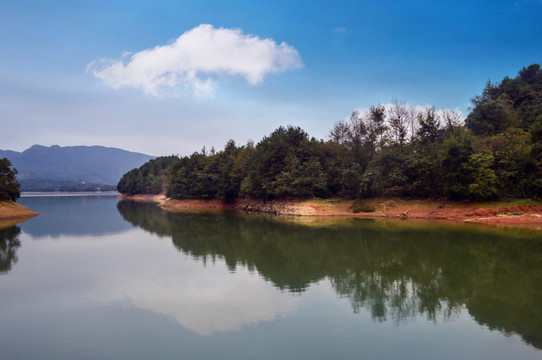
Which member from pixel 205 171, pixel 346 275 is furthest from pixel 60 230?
pixel 205 171

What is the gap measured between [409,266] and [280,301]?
7.42m

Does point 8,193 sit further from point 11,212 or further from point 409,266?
point 409,266

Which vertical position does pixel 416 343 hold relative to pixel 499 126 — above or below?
below

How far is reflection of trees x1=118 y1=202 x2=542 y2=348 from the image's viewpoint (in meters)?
9.56

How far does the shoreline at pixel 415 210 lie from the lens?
28906 millimetres

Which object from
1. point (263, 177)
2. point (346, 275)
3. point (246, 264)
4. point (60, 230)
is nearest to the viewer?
point (346, 275)

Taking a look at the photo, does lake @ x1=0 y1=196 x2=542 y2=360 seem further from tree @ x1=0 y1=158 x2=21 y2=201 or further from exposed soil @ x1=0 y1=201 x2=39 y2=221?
exposed soil @ x1=0 y1=201 x2=39 y2=221

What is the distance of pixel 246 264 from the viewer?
16328 millimetres

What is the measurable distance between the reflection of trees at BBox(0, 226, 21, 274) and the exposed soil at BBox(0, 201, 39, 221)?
17.9m

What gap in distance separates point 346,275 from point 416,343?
6.16 metres

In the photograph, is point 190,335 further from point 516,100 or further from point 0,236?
point 516,100

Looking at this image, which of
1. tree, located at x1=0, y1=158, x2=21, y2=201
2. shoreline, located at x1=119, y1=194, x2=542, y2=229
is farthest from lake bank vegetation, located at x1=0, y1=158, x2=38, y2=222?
shoreline, located at x1=119, y1=194, x2=542, y2=229

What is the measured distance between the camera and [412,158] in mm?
38094

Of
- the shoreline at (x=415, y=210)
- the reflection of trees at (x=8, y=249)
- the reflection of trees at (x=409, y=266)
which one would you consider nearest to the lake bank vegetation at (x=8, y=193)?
the reflection of trees at (x=8, y=249)
